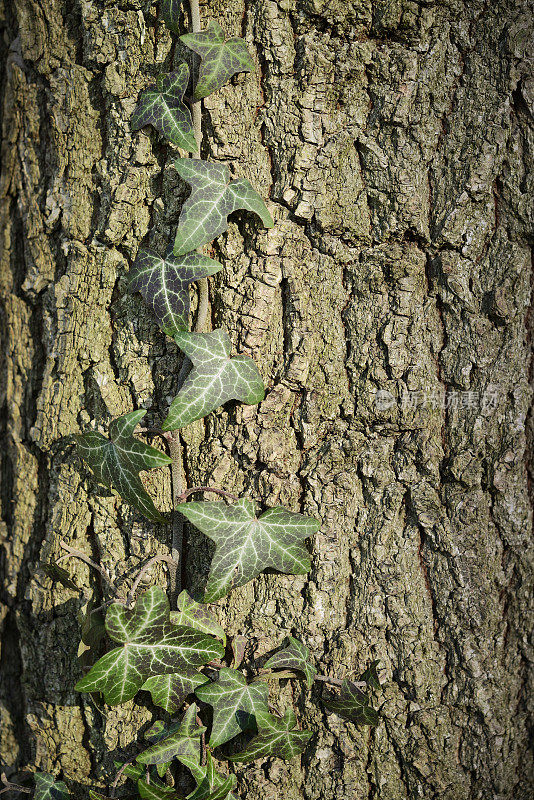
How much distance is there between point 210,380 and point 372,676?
2.36 ft

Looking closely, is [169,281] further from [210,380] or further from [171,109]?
[171,109]

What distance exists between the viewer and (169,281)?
115 cm

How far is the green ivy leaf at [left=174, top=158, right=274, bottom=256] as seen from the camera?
111 centimetres

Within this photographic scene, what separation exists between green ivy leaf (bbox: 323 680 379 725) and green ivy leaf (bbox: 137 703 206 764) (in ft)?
0.92

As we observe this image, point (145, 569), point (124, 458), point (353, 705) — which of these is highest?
point (124, 458)

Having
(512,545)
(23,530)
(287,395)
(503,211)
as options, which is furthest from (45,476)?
(503,211)

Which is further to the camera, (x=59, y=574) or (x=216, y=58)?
(x=59, y=574)

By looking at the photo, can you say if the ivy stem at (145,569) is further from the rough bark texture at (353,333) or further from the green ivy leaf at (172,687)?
the green ivy leaf at (172,687)

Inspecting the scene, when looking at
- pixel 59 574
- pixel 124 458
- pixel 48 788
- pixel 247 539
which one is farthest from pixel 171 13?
pixel 48 788

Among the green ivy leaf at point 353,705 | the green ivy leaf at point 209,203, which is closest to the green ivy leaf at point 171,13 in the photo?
the green ivy leaf at point 209,203

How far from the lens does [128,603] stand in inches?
44.8

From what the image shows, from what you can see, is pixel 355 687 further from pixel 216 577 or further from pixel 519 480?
pixel 519 480

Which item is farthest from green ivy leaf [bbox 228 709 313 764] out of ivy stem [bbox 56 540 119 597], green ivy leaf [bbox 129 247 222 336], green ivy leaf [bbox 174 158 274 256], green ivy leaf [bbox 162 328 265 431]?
green ivy leaf [bbox 174 158 274 256]

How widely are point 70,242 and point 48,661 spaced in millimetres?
1028
